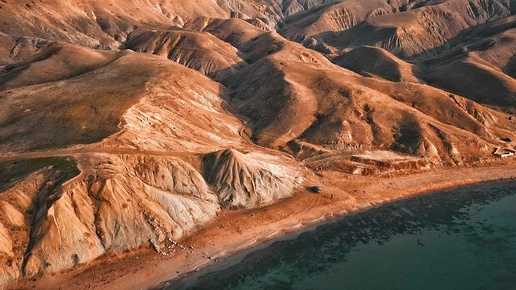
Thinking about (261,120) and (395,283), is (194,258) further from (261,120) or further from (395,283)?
(261,120)

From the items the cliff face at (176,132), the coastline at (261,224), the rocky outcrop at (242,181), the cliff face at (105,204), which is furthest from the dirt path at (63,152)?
the coastline at (261,224)

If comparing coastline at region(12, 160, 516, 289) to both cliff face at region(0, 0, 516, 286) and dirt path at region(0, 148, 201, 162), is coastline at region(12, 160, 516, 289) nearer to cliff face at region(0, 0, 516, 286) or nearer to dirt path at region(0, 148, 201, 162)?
cliff face at region(0, 0, 516, 286)

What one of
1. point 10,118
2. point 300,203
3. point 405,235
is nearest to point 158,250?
point 300,203

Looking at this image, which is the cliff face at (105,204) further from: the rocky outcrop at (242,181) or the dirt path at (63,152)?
the dirt path at (63,152)

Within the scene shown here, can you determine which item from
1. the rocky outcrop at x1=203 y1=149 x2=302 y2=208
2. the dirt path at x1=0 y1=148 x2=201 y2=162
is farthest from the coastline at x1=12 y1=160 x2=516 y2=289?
the dirt path at x1=0 y1=148 x2=201 y2=162

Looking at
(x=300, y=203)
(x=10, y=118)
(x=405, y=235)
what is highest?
(x=405, y=235)

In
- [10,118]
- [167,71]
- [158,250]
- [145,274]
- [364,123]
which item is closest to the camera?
[145,274]
